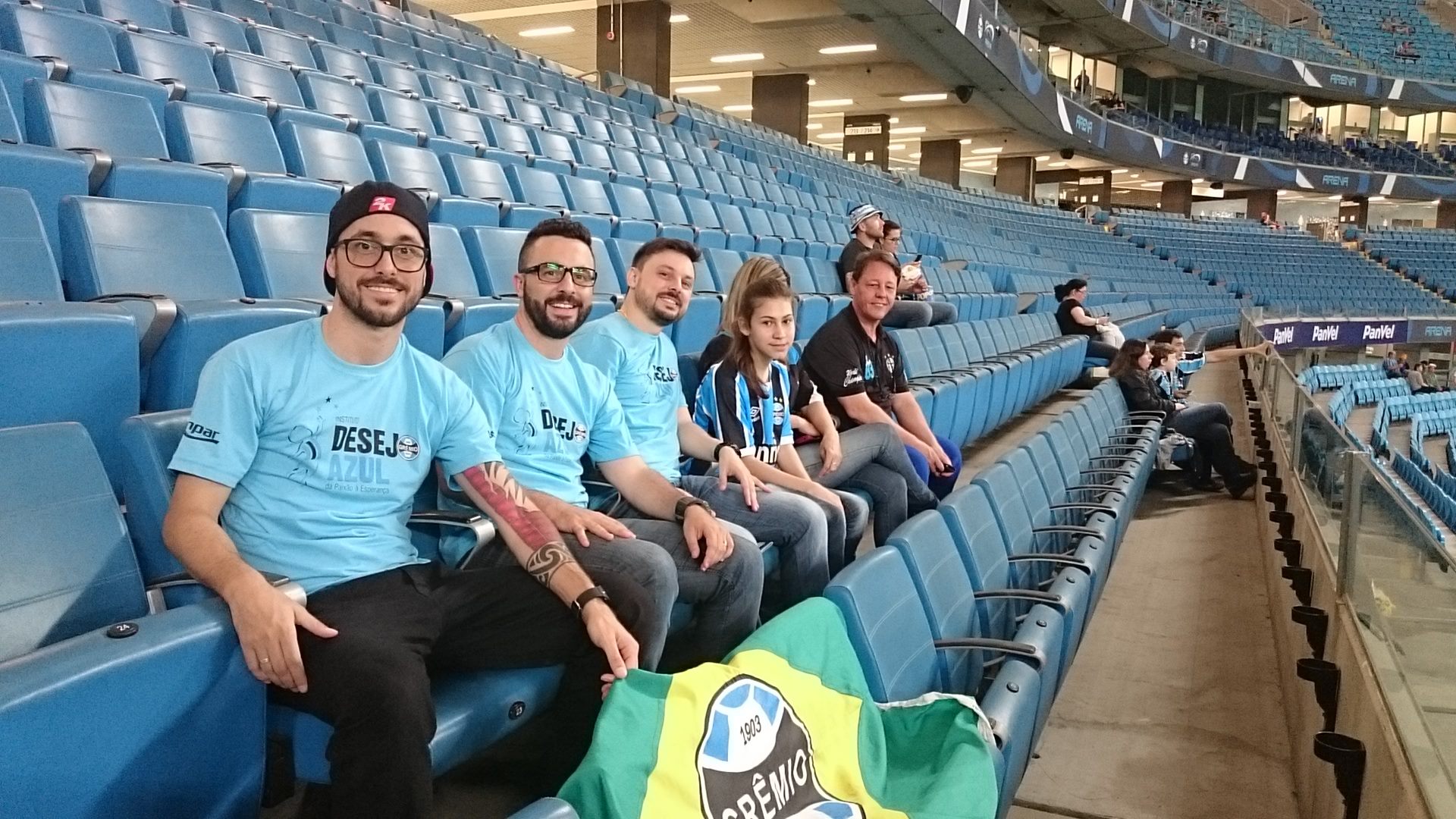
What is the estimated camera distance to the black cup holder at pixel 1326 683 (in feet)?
5.32

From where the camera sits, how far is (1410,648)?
1250mm

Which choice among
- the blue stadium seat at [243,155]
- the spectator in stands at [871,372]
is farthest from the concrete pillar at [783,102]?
the blue stadium seat at [243,155]

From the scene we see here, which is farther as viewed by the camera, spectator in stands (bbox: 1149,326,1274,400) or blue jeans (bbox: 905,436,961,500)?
spectator in stands (bbox: 1149,326,1274,400)

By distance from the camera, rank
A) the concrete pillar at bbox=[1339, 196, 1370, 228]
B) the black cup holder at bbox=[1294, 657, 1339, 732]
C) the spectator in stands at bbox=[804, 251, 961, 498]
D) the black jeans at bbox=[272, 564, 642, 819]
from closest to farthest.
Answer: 1. the black jeans at bbox=[272, 564, 642, 819]
2. the black cup holder at bbox=[1294, 657, 1339, 732]
3. the spectator in stands at bbox=[804, 251, 961, 498]
4. the concrete pillar at bbox=[1339, 196, 1370, 228]

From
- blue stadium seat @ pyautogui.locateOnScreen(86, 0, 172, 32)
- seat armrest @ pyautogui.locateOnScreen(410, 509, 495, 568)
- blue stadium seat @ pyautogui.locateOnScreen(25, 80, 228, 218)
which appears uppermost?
blue stadium seat @ pyautogui.locateOnScreen(86, 0, 172, 32)

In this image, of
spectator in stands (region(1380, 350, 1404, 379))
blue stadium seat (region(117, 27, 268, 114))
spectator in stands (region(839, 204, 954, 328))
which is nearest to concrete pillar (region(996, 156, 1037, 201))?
spectator in stands (region(1380, 350, 1404, 379))

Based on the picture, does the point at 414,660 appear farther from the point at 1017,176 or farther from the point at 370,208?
the point at 1017,176

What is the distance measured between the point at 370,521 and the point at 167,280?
0.79m

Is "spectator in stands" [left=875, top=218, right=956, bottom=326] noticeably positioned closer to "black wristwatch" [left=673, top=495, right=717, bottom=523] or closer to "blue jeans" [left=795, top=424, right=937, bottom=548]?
"blue jeans" [left=795, top=424, right=937, bottom=548]

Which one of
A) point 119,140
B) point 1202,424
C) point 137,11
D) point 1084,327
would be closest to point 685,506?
point 119,140

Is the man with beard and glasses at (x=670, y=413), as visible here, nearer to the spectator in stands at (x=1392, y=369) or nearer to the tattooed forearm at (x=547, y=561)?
the tattooed forearm at (x=547, y=561)

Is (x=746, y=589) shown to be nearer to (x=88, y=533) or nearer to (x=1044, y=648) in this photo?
(x=1044, y=648)

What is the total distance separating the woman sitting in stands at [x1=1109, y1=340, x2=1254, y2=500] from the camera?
4008 millimetres

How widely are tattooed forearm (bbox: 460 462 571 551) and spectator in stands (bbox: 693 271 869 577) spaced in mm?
771
